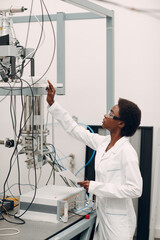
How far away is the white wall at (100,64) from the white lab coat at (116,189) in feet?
5.31

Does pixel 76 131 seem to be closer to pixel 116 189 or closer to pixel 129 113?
pixel 129 113

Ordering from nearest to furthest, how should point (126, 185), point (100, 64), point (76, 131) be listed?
1. point (126, 185)
2. point (76, 131)
3. point (100, 64)

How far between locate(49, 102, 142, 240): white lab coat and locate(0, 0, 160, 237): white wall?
1619mm

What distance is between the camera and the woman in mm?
2049

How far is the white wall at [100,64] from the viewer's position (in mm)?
3707

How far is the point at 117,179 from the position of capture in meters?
2.12

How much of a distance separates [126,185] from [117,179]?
0.09 meters

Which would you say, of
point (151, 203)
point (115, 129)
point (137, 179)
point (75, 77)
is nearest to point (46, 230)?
point (137, 179)

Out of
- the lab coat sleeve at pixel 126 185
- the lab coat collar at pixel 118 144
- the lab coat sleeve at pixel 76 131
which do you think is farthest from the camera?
the lab coat sleeve at pixel 76 131

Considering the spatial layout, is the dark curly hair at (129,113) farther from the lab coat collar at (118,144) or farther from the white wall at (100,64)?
the white wall at (100,64)

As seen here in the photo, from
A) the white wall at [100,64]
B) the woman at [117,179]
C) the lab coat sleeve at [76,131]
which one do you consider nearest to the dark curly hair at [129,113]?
the woman at [117,179]

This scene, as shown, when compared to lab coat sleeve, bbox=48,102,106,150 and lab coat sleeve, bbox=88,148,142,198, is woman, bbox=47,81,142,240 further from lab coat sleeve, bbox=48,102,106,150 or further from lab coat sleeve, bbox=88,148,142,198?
lab coat sleeve, bbox=48,102,106,150

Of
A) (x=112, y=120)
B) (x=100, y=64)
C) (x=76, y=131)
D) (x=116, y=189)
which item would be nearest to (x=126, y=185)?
(x=116, y=189)

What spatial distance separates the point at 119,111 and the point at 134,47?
5.50ft
